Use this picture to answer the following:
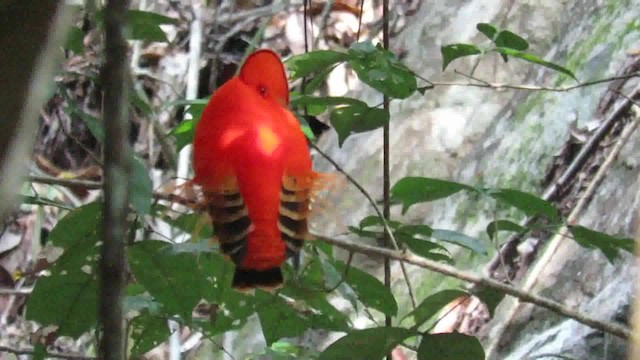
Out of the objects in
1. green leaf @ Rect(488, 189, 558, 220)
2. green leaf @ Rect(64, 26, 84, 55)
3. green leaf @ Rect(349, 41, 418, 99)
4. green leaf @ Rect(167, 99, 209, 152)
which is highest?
green leaf @ Rect(64, 26, 84, 55)

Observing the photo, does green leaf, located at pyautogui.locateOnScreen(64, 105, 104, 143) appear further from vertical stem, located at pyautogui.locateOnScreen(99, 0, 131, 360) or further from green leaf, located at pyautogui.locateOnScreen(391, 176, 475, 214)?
vertical stem, located at pyautogui.locateOnScreen(99, 0, 131, 360)

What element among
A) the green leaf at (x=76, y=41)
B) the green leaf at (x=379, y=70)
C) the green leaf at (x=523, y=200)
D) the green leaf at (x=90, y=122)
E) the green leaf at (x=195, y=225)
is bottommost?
the green leaf at (x=195, y=225)

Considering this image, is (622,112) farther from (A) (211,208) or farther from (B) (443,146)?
(A) (211,208)

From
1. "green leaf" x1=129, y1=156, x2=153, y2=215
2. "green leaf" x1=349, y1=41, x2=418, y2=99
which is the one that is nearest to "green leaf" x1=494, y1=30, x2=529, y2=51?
"green leaf" x1=349, y1=41, x2=418, y2=99

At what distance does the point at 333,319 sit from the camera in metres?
1.20

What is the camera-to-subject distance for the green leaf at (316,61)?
118 cm

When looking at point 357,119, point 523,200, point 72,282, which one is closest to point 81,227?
point 72,282

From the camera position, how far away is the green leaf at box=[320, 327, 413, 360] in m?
0.95

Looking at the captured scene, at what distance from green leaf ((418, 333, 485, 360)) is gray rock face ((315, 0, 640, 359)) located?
0.61 meters

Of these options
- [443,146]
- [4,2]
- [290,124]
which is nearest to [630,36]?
[443,146]

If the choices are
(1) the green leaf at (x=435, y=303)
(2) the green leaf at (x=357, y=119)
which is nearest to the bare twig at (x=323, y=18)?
(2) the green leaf at (x=357, y=119)

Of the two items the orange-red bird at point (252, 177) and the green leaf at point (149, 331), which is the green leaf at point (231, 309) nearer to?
the green leaf at point (149, 331)

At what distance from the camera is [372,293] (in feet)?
3.72

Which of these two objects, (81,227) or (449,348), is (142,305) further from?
(449,348)
